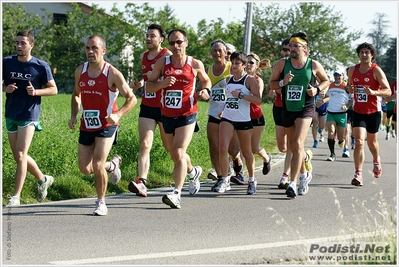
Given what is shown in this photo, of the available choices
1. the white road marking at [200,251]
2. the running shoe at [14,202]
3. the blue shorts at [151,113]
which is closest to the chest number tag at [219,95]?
the blue shorts at [151,113]

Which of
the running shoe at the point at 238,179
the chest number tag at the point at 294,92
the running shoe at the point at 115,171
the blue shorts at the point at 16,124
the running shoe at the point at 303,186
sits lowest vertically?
the running shoe at the point at 238,179

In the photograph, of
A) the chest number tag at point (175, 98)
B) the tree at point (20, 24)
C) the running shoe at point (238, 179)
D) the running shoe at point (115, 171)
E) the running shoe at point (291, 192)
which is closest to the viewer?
the chest number tag at point (175, 98)

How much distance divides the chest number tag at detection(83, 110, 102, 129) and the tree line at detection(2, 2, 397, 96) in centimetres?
6067

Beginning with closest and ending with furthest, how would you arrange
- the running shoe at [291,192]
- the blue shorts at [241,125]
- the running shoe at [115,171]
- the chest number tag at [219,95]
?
the running shoe at [115,171] → the running shoe at [291,192] → the blue shorts at [241,125] → the chest number tag at [219,95]

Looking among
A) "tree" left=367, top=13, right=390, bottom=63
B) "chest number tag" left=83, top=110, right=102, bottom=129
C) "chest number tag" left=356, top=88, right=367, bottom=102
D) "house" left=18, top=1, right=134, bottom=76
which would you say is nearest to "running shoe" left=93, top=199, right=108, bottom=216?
"chest number tag" left=83, top=110, right=102, bottom=129

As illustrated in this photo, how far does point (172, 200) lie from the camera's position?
979 centimetres

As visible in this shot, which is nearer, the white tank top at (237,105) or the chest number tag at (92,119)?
the chest number tag at (92,119)

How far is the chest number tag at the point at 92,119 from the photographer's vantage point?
9461mm

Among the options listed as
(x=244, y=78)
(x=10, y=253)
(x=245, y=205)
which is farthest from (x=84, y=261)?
(x=244, y=78)

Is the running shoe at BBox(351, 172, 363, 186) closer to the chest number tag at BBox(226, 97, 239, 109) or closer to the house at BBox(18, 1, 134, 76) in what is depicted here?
the chest number tag at BBox(226, 97, 239, 109)

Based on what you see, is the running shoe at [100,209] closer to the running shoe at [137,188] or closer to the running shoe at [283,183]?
the running shoe at [137,188]

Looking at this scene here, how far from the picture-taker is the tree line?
77688 mm

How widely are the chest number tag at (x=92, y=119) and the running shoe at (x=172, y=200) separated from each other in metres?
1.16

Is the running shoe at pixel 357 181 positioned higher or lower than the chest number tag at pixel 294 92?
lower
